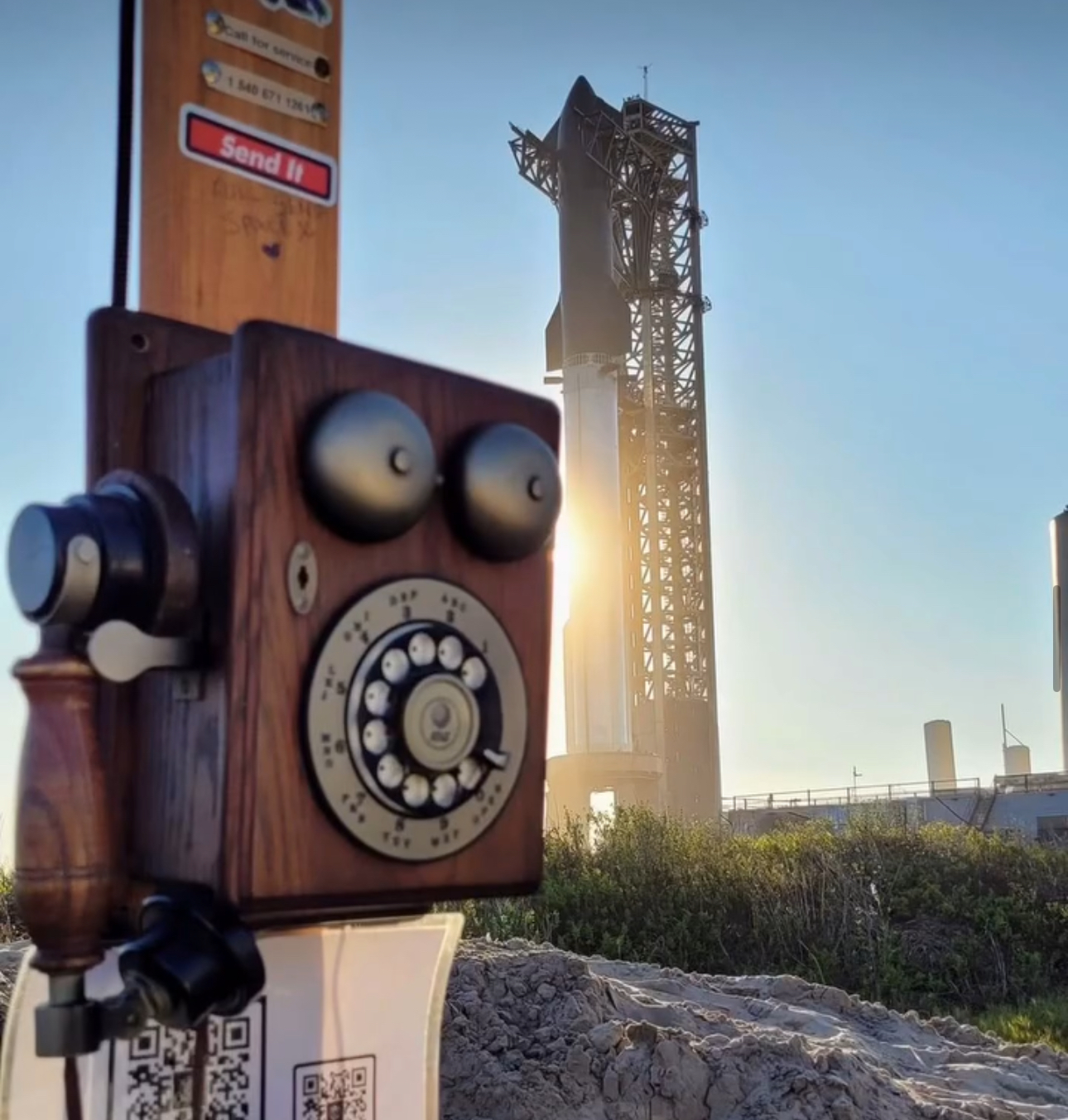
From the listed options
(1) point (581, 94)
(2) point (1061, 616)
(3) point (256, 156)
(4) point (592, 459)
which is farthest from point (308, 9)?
(2) point (1061, 616)

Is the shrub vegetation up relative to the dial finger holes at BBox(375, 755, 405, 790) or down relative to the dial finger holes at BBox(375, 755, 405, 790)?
down

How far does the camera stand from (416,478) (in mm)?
1007

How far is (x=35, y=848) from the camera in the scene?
0.94 meters

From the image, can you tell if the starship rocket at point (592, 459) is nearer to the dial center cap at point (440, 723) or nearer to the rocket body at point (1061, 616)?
the rocket body at point (1061, 616)

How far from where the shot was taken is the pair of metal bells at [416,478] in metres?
0.97

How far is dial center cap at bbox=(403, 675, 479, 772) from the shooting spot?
97 centimetres

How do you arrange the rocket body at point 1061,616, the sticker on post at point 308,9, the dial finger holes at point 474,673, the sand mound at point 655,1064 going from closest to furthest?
the dial finger holes at point 474,673, the sticker on post at point 308,9, the sand mound at point 655,1064, the rocket body at point 1061,616

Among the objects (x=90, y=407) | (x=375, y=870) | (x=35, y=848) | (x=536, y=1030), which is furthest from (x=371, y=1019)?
(x=536, y=1030)

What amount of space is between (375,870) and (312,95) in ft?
2.58

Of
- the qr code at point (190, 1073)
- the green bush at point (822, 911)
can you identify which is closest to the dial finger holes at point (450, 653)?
the qr code at point (190, 1073)

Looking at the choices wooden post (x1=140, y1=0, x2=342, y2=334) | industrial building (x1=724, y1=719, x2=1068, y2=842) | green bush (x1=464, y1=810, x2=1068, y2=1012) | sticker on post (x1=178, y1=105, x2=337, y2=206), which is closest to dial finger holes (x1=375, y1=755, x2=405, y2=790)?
wooden post (x1=140, y1=0, x2=342, y2=334)

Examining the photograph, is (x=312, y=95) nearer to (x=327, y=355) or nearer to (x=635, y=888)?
(x=327, y=355)

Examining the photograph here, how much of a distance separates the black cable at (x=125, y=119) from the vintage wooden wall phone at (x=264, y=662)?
0.12 metres

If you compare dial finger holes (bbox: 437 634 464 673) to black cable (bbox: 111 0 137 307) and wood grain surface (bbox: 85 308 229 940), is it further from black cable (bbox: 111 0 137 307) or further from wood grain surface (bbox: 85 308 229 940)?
black cable (bbox: 111 0 137 307)
